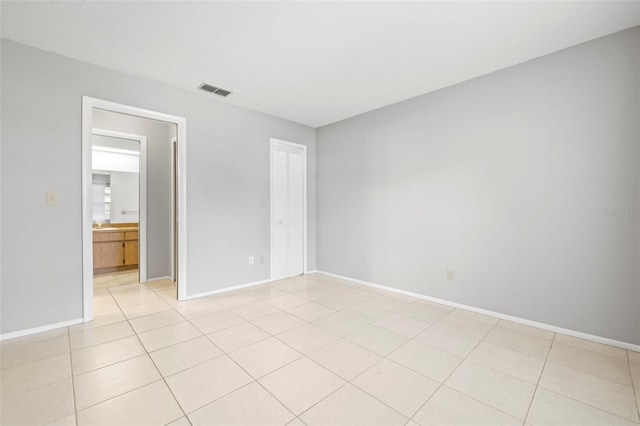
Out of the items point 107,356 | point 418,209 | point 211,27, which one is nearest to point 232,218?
point 107,356

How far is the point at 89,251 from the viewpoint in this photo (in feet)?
9.19

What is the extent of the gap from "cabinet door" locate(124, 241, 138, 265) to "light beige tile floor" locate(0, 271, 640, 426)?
2.32 meters

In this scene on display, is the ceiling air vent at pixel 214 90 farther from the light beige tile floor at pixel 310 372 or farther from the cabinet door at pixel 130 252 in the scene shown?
the cabinet door at pixel 130 252

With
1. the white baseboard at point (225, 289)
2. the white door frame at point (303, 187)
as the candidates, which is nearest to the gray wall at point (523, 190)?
the white door frame at point (303, 187)

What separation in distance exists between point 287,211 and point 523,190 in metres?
3.25

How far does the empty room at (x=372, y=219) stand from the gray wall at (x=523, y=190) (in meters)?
0.02

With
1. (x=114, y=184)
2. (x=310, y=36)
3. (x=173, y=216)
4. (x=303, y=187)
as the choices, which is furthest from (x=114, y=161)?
(x=310, y=36)

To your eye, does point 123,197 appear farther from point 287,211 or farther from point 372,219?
point 372,219

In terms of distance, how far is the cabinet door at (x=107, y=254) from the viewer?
4.68 metres

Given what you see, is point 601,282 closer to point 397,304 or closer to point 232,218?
point 397,304

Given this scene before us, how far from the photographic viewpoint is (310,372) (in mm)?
1935

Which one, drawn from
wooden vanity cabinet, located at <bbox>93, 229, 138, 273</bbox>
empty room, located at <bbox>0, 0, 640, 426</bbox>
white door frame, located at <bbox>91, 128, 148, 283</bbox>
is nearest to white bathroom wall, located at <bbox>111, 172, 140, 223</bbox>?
wooden vanity cabinet, located at <bbox>93, 229, 138, 273</bbox>

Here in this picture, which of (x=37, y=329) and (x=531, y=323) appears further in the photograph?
(x=531, y=323)

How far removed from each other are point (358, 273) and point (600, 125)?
3209 mm
